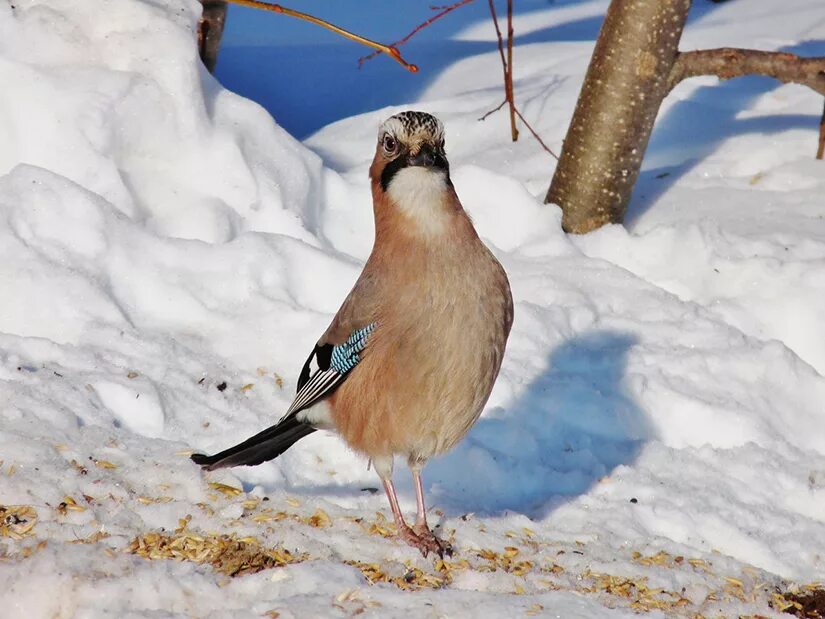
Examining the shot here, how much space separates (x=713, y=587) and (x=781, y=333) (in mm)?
2111

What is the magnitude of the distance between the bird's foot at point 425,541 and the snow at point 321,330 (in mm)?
56

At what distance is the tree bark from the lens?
616 centimetres

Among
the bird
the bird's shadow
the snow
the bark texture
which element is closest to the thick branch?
the snow

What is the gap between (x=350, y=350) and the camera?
12.8 feet

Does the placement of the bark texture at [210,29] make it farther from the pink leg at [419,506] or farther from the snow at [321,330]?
the pink leg at [419,506]

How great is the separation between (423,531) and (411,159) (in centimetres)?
118

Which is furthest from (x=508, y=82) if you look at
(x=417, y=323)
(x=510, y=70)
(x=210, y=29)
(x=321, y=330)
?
(x=417, y=323)

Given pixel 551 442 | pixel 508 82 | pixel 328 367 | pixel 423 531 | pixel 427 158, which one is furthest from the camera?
pixel 508 82

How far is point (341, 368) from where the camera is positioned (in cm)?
394

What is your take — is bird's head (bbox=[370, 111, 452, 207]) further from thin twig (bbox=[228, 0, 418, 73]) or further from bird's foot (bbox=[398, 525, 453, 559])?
thin twig (bbox=[228, 0, 418, 73])

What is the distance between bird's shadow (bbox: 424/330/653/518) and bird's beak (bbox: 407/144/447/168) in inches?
56.7

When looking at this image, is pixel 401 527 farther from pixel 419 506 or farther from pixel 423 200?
pixel 423 200

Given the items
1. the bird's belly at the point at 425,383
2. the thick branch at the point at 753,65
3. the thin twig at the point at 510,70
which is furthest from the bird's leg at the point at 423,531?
the thick branch at the point at 753,65

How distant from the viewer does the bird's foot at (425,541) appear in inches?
148
